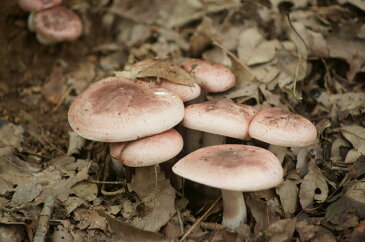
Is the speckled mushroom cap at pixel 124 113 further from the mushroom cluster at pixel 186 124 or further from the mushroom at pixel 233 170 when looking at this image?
the mushroom at pixel 233 170

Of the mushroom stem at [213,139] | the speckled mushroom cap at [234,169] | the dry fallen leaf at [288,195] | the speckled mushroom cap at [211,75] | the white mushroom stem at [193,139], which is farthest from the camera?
the speckled mushroom cap at [211,75]

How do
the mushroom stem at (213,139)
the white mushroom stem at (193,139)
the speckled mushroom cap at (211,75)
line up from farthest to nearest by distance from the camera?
the speckled mushroom cap at (211,75), the white mushroom stem at (193,139), the mushroom stem at (213,139)

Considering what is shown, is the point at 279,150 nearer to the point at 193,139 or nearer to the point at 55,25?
the point at 193,139

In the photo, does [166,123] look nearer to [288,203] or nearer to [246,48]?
[288,203]

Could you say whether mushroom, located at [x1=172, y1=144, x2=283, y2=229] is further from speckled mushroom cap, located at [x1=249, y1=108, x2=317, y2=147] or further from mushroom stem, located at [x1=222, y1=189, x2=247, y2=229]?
speckled mushroom cap, located at [x1=249, y1=108, x2=317, y2=147]

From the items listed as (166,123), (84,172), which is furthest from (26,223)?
(166,123)

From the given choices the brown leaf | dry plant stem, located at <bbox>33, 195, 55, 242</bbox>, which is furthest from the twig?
dry plant stem, located at <bbox>33, 195, 55, 242</bbox>

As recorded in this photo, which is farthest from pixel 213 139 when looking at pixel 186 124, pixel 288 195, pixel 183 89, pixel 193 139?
pixel 288 195

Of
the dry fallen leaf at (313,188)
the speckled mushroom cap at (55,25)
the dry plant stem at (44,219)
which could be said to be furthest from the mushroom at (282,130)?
the speckled mushroom cap at (55,25)
